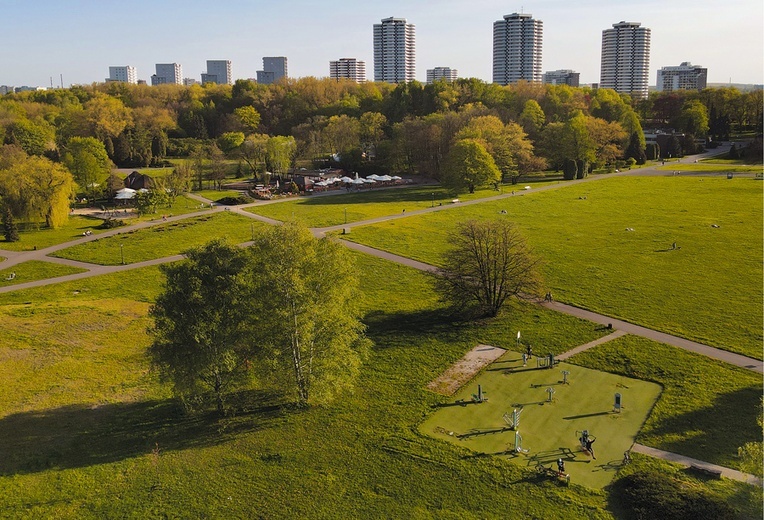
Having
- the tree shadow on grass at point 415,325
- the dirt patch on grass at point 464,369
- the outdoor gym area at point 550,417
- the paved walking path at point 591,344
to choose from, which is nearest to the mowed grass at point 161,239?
the tree shadow on grass at point 415,325

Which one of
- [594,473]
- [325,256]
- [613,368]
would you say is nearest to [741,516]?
[594,473]

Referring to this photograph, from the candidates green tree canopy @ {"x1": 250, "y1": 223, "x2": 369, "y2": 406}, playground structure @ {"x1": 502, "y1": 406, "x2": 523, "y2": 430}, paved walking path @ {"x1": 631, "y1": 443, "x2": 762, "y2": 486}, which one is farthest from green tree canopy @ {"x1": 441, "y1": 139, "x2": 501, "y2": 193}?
paved walking path @ {"x1": 631, "y1": 443, "x2": 762, "y2": 486}

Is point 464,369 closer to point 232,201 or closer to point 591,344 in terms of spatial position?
point 591,344

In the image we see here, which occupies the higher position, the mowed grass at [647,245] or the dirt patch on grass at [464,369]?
the mowed grass at [647,245]

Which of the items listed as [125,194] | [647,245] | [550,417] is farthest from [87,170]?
[550,417]

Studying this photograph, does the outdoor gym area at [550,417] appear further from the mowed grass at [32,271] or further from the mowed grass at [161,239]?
the mowed grass at [32,271]

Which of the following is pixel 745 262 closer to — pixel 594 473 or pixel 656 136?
pixel 594 473
